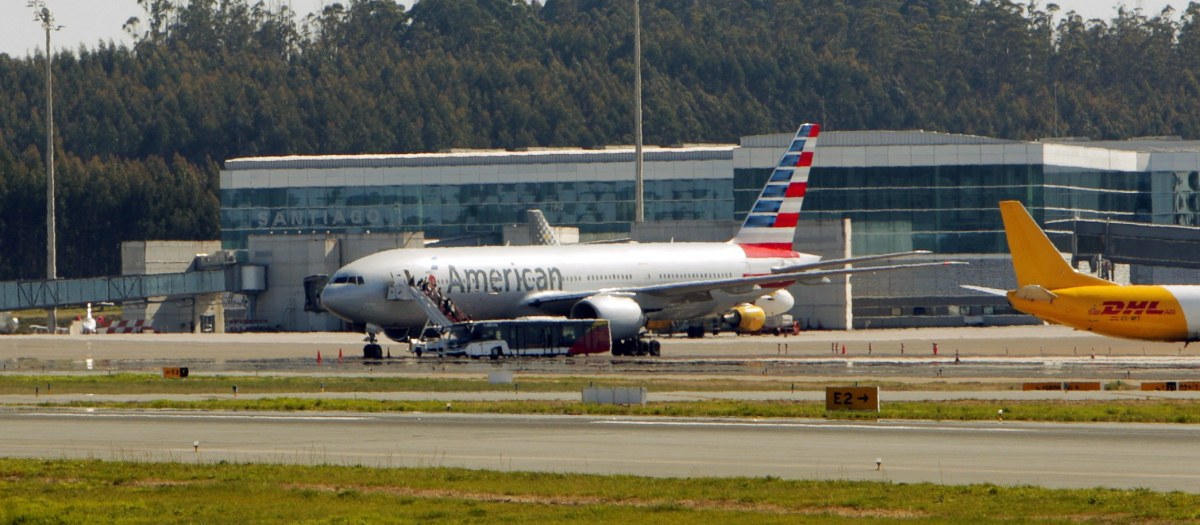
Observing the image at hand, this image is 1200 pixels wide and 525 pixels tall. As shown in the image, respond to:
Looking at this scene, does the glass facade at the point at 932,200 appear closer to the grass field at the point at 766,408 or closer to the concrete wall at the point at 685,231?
the concrete wall at the point at 685,231

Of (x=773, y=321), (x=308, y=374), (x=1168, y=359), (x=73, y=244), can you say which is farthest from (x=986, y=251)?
(x=73, y=244)

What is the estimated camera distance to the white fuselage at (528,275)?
6122 centimetres

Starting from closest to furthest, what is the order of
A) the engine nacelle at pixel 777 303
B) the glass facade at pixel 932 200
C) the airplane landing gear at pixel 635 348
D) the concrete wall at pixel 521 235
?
the airplane landing gear at pixel 635 348
the engine nacelle at pixel 777 303
the concrete wall at pixel 521 235
the glass facade at pixel 932 200

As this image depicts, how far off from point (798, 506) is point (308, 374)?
3331cm

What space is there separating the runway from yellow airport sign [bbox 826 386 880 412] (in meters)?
2.01

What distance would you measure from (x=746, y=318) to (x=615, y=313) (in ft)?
62.5

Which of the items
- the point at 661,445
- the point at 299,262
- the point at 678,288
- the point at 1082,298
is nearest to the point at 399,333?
the point at 678,288

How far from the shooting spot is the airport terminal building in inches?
3701

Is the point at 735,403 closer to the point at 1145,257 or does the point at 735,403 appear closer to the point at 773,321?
the point at 773,321

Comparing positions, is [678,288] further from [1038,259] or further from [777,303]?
[777,303]

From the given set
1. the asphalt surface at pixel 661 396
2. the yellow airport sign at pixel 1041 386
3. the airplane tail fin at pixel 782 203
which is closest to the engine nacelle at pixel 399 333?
the airplane tail fin at pixel 782 203

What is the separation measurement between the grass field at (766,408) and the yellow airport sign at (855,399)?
34 cm

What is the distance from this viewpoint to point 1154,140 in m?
133

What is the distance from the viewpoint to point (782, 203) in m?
73.7
